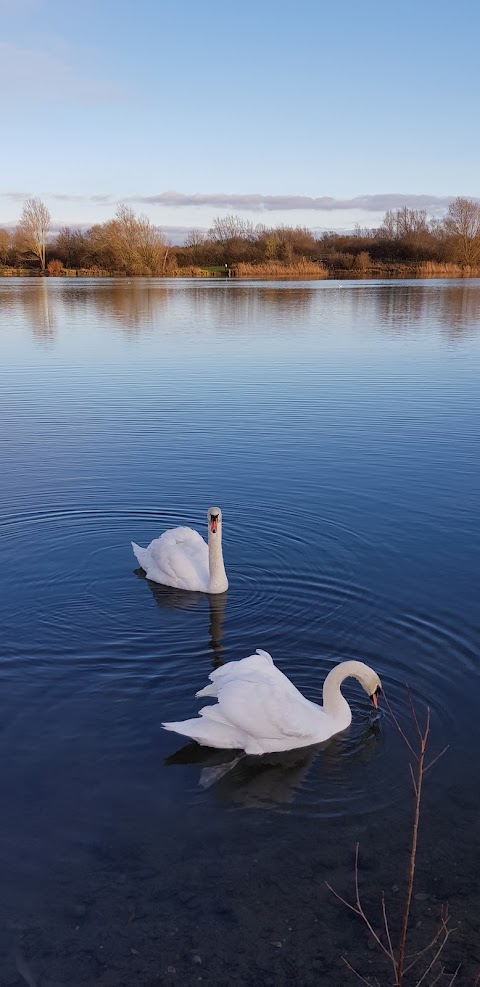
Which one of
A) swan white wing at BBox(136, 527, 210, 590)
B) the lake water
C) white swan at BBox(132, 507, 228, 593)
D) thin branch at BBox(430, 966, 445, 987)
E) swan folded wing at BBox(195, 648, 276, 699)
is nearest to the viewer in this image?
thin branch at BBox(430, 966, 445, 987)

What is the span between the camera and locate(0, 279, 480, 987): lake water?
4832mm

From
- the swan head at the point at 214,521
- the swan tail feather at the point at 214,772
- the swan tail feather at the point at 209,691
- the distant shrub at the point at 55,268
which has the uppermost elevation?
the distant shrub at the point at 55,268

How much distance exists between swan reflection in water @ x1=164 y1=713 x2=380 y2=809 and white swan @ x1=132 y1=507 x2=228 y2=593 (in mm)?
2622

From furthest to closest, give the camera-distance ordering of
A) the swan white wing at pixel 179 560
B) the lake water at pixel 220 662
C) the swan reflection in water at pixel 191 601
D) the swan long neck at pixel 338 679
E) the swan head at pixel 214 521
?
the swan white wing at pixel 179 560 < the swan head at pixel 214 521 < the swan reflection in water at pixel 191 601 < the swan long neck at pixel 338 679 < the lake water at pixel 220 662

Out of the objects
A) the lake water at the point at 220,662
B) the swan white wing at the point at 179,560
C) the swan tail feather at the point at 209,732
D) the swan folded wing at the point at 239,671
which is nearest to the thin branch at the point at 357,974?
the lake water at the point at 220,662

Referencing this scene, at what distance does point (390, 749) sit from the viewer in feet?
21.3

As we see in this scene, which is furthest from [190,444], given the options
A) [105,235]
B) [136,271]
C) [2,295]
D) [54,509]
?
[105,235]

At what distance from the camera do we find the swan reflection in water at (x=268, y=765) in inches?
236

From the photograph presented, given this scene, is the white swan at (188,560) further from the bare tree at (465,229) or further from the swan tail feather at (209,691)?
the bare tree at (465,229)

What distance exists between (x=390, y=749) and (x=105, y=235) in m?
110

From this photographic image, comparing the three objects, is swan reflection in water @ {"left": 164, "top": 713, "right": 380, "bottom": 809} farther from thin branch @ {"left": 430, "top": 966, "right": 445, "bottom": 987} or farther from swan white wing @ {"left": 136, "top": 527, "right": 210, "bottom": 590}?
swan white wing @ {"left": 136, "top": 527, "right": 210, "bottom": 590}

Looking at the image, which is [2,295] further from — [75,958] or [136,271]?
[75,958]

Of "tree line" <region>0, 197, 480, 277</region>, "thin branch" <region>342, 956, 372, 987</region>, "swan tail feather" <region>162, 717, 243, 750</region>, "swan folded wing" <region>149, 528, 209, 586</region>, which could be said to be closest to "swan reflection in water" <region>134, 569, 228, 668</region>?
"swan folded wing" <region>149, 528, 209, 586</region>

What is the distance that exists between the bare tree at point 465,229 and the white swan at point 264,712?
95.1 m
